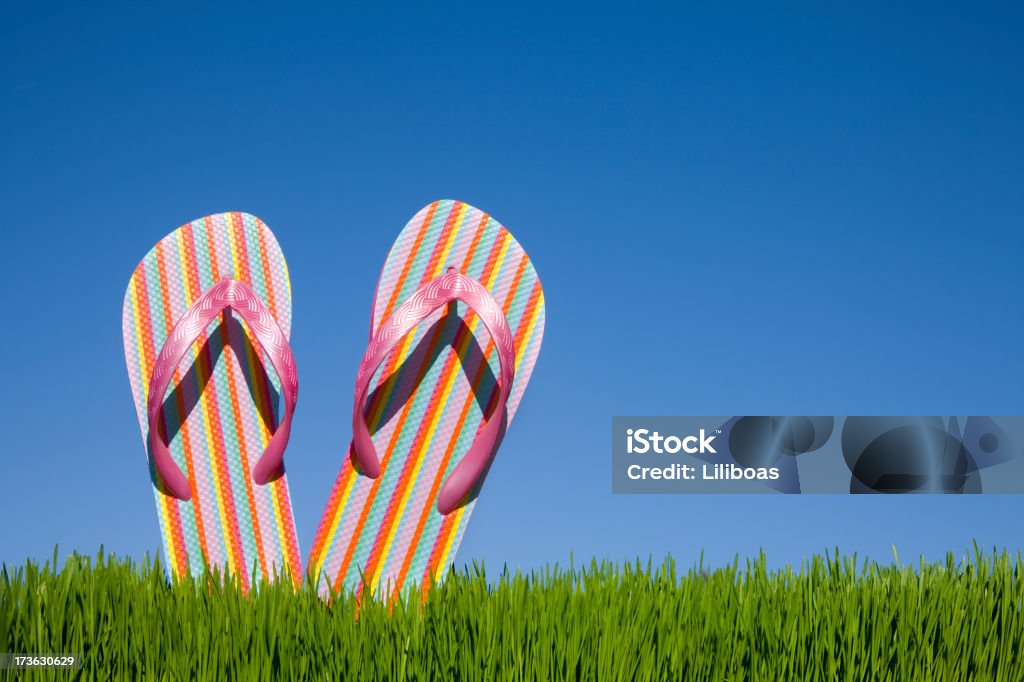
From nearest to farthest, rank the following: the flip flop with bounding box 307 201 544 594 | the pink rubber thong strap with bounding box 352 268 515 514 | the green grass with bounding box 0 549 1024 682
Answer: the green grass with bounding box 0 549 1024 682, the pink rubber thong strap with bounding box 352 268 515 514, the flip flop with bounding box 307 201 544 594

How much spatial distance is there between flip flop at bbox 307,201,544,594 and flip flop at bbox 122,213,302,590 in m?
0.29

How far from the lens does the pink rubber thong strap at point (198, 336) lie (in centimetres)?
415

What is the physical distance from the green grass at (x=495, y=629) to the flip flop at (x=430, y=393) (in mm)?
609

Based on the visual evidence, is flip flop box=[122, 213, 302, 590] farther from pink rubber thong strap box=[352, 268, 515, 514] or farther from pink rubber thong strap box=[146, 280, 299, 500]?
pink rubber thong strap box=[352, 268, 515, 514]

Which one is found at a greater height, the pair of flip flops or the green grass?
the pair of flip flops

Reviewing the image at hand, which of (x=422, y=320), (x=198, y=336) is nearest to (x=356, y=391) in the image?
(x=422, y=320)

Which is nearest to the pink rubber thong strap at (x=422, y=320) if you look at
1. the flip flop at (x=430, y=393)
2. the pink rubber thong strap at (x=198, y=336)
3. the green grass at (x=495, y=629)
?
the flip flop at (x=430, y=393)

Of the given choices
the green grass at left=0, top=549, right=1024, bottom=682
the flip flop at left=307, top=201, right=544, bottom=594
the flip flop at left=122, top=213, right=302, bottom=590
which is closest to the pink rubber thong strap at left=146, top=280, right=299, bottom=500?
the flip flop at left=122, top=213, right=302, bottom=590

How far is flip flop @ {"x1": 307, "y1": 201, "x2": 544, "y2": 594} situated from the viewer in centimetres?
418

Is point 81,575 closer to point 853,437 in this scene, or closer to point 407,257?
point 407,257

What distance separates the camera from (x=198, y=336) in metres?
4.24

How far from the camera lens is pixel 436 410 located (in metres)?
4.45

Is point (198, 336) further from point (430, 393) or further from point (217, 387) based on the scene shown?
point (430, 393)

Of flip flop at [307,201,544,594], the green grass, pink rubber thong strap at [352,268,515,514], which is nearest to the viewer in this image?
the green grass
